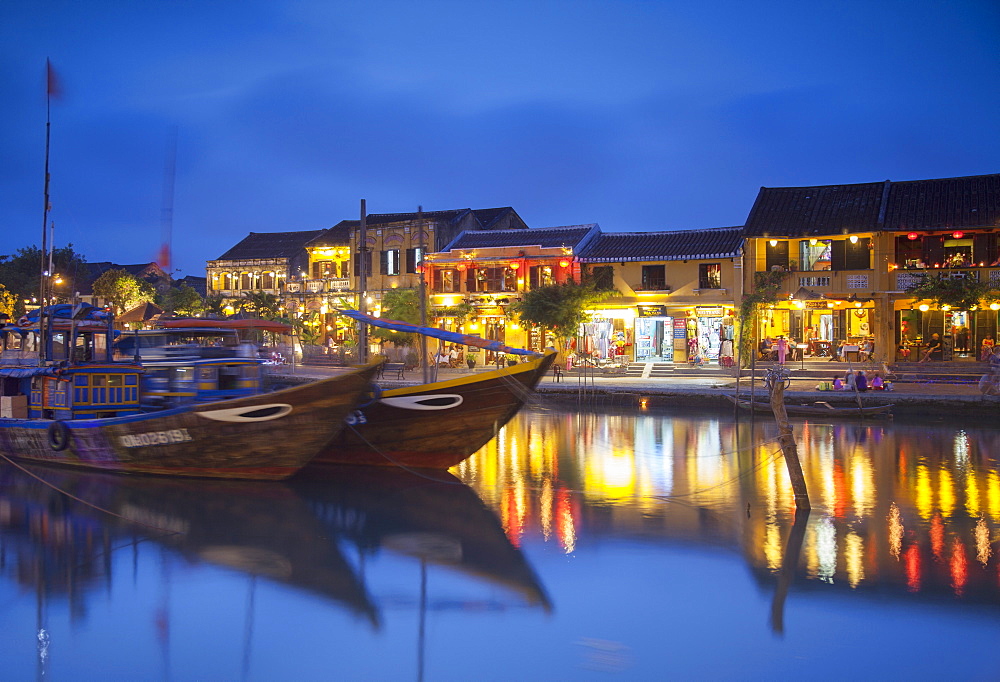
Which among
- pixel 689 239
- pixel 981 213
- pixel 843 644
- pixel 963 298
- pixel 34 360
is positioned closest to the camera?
pixel 843 644

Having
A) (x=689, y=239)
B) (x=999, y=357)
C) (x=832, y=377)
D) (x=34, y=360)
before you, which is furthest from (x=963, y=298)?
(x=34, y=360)

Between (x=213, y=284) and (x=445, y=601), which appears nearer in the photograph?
(x=445, y=601)

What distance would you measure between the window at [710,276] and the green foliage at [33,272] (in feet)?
112

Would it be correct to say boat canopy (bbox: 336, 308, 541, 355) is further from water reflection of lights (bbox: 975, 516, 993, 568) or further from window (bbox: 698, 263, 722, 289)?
window (bbox: 698, 263, 722, 289)

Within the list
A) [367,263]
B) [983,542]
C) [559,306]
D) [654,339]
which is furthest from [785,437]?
[367,263]

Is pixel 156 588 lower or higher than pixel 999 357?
lower

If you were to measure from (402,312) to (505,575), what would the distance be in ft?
82.1

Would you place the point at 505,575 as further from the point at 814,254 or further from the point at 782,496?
the point at 814,254

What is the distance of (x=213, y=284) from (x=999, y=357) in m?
37.3

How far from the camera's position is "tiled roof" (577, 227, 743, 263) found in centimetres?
3278

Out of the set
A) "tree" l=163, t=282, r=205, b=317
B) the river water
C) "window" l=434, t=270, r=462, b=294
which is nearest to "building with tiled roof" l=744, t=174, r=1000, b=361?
"window" l=434, t=270, r=462, b=294

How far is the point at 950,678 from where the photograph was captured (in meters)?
7.30

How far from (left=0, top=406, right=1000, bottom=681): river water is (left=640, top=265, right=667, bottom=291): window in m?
18.3

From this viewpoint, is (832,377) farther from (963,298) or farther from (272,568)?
(272,568)
